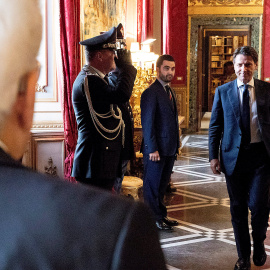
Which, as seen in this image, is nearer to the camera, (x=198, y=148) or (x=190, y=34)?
(x=198, y=148)

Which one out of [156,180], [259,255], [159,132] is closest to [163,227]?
[156,180]

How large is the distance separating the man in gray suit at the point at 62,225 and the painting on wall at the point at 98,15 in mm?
4692

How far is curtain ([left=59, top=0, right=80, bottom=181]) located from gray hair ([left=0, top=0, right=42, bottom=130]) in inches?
141

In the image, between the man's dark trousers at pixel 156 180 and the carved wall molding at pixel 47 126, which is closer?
the man's dark trousers at pixel 156 180

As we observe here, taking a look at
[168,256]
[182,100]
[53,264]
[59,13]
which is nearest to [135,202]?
[53,264]

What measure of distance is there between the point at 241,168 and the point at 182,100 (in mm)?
10201

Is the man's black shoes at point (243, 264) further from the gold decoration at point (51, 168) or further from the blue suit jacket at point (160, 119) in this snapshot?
the gold decoration at point (51, 168)

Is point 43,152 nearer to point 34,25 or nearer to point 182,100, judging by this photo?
point 34,25

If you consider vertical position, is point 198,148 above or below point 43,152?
below

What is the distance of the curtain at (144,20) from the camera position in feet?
25.7

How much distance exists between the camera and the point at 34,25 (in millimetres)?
652

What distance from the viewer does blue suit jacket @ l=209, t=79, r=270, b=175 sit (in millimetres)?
3393

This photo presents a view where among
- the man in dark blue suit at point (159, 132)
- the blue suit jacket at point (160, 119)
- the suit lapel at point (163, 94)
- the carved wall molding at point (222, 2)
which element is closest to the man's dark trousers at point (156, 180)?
the man in dark blue suit at point (159, 132)

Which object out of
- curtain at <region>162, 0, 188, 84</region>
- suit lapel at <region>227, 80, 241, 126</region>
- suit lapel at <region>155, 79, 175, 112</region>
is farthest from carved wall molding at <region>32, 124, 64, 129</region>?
curtain at <region>162, 0, 188, 84</region>
